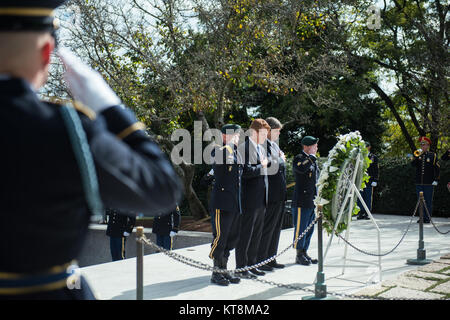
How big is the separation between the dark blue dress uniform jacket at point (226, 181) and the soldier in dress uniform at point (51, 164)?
5.04 m

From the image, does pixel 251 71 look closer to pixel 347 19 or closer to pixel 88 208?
pixel 347 19

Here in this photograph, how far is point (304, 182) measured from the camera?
7.80 meters

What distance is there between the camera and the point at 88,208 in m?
1.35

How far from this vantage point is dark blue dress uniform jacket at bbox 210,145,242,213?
6.41 metres

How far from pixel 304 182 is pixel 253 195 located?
1263 millimetres

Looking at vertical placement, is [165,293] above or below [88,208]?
below

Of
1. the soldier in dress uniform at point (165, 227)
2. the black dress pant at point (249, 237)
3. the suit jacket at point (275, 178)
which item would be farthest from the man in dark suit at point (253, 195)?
the soldier in dress uniform at point (165, 227)

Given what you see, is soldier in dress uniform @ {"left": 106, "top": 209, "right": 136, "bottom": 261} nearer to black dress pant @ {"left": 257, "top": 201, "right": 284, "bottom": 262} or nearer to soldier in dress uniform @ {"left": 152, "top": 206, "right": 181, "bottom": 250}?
soldier in dress uniform @ {"left": 152, "top": 206, "right": 181, "bottom": 250}

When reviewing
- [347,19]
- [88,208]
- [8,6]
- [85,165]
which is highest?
[347,19]

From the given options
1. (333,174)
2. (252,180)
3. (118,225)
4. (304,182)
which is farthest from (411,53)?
(118,225)

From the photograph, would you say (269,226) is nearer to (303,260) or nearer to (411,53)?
(303,260)

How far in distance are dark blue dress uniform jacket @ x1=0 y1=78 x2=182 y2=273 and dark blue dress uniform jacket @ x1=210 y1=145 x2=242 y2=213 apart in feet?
16.6
